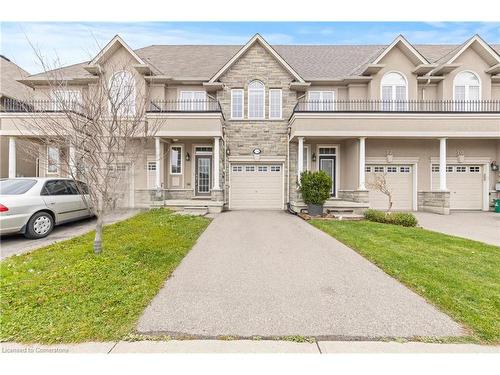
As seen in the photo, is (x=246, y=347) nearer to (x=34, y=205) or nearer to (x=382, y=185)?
(x=34, y=205)

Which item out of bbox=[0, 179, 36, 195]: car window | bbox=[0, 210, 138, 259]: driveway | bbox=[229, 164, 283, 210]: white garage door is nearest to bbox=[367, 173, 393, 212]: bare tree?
bbox=[229, 164, 283, 210]: white garage door

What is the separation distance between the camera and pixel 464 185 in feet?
47.3

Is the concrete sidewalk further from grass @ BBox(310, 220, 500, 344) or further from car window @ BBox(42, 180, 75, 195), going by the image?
car window @ BBox(42, 180, 75, 195)

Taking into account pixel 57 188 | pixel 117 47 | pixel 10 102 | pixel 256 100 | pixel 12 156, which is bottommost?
pixel 57 188

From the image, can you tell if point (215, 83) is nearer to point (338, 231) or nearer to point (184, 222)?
point (184, 222)

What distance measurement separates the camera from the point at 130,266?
4.75m

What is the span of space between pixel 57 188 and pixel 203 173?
7.90 metres

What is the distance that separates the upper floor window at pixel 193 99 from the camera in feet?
49.1

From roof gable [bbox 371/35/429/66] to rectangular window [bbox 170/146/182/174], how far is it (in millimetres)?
12125

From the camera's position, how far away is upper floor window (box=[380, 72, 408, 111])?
1451 cm

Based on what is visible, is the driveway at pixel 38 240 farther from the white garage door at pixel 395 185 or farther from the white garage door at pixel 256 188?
the white garage door at pixel 395 185

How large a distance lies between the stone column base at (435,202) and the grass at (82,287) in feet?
42.9

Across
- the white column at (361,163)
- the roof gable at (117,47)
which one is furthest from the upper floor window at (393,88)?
the roof gable at (117,47)

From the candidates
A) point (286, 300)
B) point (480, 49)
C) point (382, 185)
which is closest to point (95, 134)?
point (286, 300)
